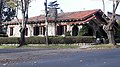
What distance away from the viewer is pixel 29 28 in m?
53.2

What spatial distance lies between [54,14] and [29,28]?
15.2ft

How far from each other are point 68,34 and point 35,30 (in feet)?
26.6

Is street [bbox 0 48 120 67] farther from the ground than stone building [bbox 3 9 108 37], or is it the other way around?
stone building [bbox 3 9 108 37]

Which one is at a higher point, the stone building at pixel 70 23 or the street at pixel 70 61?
the stone building at pixel 70 23

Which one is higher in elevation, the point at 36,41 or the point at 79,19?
the point at 79,19

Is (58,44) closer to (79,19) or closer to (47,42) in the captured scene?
(47,42)

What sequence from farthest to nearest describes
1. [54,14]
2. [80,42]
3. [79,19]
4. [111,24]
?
[54,14], [79,19], [80,42], [111,24]

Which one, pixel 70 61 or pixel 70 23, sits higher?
pixel 70 23

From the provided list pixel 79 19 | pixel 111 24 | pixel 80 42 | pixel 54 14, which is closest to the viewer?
pixel 111 24

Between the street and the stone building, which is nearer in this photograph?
the street

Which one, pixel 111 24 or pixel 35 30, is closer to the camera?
pixel 111 24

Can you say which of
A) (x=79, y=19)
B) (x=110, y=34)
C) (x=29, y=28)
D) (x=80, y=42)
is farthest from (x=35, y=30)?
(x=110, y=34)

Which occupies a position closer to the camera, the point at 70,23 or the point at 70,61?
the point at 70,61

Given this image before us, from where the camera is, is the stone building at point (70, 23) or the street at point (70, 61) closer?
the street at point (70, 61)
